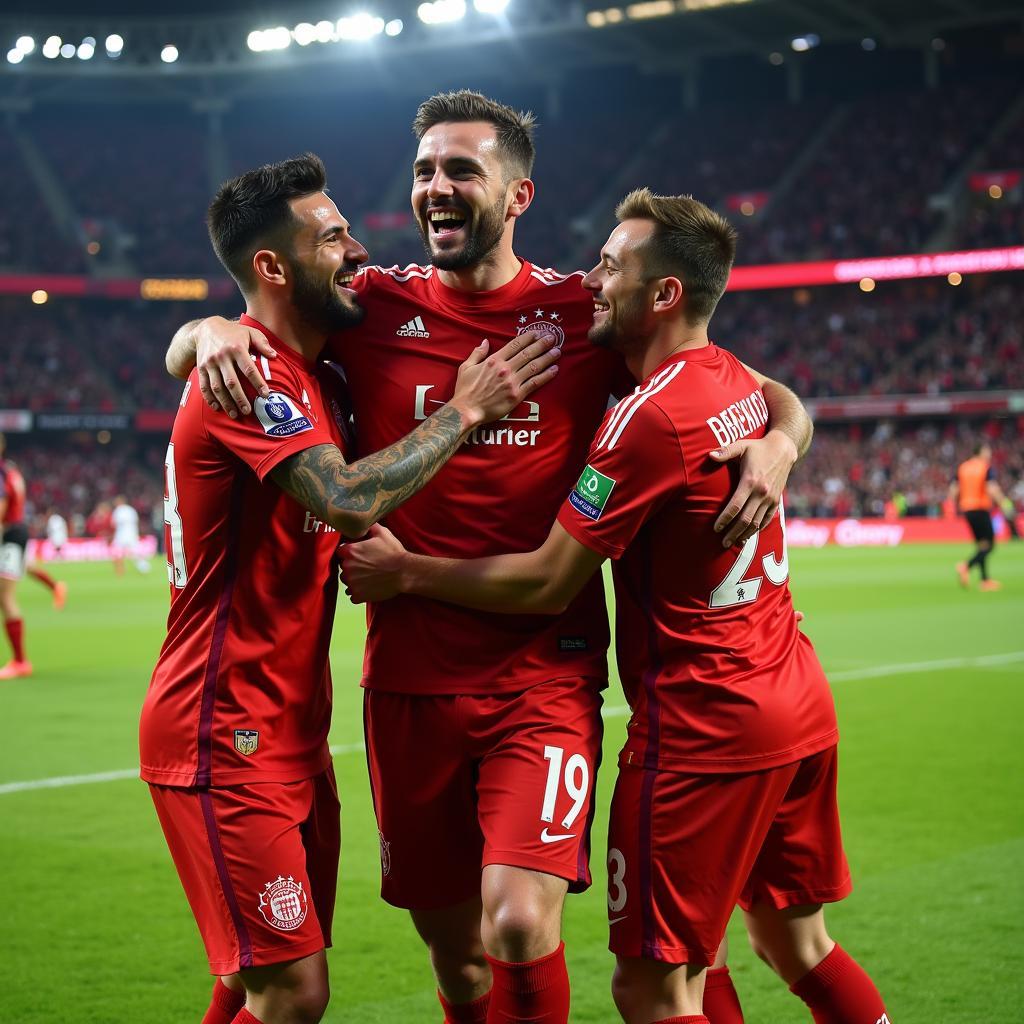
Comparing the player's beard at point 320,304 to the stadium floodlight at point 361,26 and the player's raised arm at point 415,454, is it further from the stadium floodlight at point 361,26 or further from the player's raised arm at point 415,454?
the stadium floodlight at point 361,26

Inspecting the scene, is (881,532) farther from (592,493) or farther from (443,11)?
(592,493)

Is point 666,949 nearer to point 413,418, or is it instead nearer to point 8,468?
point 413,418

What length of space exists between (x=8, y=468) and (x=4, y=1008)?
944 cm

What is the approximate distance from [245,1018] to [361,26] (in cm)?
4913

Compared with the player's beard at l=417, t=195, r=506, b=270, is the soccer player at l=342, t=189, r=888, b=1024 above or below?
below

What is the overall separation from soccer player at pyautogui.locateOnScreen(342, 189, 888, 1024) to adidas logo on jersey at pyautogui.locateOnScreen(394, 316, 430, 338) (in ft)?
1.75

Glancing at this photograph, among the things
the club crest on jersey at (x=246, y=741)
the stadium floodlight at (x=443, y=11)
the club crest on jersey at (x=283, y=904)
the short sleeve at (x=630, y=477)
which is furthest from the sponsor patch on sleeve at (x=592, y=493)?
the stadium floodlight at (x=443, y=11)

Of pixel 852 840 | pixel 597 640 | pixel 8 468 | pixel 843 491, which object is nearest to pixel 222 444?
pixel 597 640

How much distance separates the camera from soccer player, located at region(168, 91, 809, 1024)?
3.53m

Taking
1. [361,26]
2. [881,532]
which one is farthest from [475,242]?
[361,26]

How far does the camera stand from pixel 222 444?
11.6 feet

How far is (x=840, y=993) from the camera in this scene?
363 cm

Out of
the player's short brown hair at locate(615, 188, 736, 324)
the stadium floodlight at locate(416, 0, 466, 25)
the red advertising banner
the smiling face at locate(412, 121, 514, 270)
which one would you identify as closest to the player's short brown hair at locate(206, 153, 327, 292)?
the smiling face at locate(412, 121, 514, 270)

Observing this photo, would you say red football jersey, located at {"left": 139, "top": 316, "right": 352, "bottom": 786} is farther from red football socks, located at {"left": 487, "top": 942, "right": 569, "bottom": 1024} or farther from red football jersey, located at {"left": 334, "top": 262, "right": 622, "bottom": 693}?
red football socks, located at {"left": 487, "top": 942, "right": 569, "bottom": 1024}
